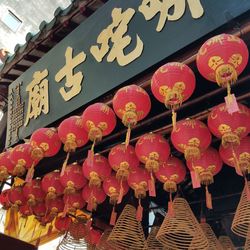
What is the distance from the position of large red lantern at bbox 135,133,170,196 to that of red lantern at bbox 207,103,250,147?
26.7 inches

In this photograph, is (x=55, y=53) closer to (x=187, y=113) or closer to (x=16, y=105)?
(x=16, y=105)

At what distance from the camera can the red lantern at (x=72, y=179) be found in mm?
4645

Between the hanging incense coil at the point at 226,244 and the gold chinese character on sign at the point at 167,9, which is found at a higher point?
the gold chinese character on sign at the point at 167,9

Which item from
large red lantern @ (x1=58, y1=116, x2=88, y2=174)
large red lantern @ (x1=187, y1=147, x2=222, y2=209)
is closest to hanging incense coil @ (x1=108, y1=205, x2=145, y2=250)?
large red lantern @ (x1=58, y1=116, x2=88, y2=174)

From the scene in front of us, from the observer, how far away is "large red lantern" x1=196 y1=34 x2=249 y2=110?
2.94 meters

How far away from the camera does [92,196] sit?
4.72m

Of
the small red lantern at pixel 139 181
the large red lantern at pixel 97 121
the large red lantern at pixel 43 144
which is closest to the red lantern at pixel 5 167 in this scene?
the large red lantern at pixel 43 144

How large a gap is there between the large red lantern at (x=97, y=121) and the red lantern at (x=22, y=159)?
1.30 m

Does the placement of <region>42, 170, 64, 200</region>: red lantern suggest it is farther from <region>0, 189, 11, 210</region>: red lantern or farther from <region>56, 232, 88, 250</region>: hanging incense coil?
<region>0, 189, 11, 210</region>: red lantern

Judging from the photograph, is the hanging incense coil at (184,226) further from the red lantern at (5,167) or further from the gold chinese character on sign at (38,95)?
the gold chinese character on sign at (38,95)

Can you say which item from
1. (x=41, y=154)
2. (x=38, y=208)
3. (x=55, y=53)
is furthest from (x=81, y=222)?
(x=55, y=53)

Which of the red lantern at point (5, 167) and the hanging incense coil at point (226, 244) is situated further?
the red lantern at point (5, 167)

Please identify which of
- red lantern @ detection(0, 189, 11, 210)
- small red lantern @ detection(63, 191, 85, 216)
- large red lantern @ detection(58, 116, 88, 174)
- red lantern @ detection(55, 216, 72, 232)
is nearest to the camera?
large red lantern @ detection(58, 116, 88, 174)

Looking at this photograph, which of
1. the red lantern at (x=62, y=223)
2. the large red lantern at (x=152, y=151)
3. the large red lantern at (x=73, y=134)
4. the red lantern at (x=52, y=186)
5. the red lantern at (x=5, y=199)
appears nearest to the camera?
the large red lantern at (x=152, y=151)
